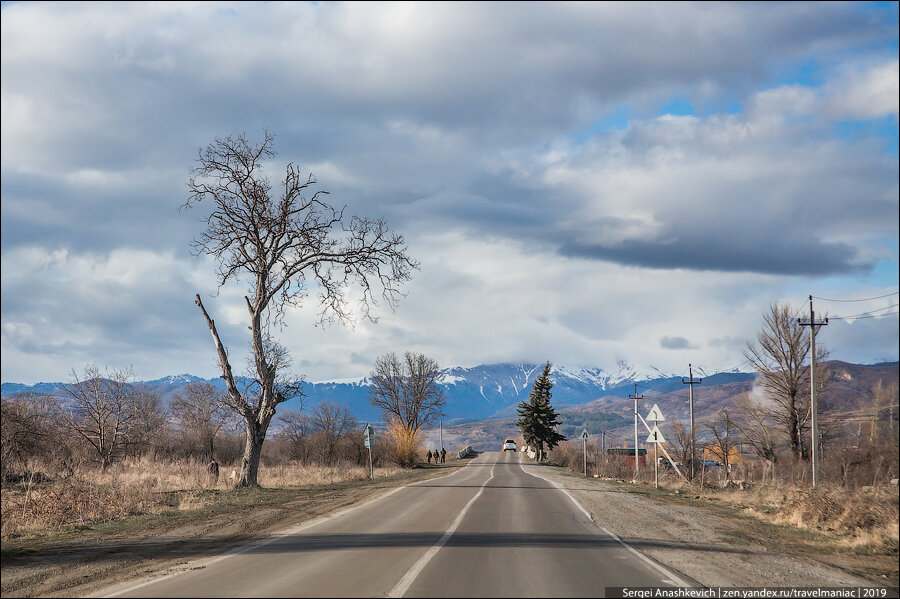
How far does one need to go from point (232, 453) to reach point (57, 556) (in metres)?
53.9

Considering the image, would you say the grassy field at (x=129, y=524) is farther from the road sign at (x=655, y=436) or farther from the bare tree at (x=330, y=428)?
the bare tree at (x=330, y=428)

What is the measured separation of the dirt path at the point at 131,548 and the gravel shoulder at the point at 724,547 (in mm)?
7817

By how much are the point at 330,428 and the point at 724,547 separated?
5092 cm

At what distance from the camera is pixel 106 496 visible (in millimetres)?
18984

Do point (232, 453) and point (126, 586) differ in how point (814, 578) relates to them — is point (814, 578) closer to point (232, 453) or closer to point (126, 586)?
point (126, 586)

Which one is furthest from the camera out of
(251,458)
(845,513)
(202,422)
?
(202,422)

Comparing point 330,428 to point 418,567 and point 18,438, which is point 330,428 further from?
point 418,567

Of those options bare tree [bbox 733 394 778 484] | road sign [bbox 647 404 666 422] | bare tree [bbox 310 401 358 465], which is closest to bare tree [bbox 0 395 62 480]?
road sign [bbox 647 404 666 422]

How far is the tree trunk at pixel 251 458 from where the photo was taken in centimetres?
2547

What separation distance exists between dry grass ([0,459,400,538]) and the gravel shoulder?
1256 centimetres

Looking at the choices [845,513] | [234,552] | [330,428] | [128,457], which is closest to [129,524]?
[234,552]

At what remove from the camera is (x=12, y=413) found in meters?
22.3

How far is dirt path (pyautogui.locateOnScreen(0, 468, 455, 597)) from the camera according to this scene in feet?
32.1

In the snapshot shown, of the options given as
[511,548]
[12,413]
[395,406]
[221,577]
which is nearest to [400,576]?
[221,577]
